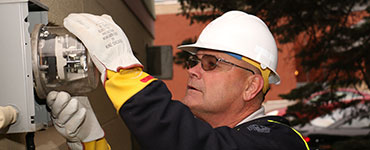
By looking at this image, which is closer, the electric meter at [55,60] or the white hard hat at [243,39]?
the electric meter at [55,60]

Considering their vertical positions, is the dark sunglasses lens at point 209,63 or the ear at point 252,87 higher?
the dark sunglasses lens at point 209,63

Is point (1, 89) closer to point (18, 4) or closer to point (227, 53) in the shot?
point (18, 4)

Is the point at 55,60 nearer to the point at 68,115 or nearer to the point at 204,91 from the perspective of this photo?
the point at 68,115

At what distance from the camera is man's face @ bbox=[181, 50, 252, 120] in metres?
2.11

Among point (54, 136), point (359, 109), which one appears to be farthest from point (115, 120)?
point (359, 109)

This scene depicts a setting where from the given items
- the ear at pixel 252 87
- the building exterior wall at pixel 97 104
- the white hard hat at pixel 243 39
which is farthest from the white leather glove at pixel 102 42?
the ear at pixel 252 87

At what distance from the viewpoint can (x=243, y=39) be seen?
7.23ft

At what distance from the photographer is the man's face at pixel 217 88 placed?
2113 mm

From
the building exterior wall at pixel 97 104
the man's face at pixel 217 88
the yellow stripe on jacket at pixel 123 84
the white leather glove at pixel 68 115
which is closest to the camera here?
the yellow stripe on jacket at pixel 123 84

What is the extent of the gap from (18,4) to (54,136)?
978 millimetres

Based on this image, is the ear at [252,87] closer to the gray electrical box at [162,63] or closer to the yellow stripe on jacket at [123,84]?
the yellow stripe on jacket at [123,84]

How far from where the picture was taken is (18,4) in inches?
55.9

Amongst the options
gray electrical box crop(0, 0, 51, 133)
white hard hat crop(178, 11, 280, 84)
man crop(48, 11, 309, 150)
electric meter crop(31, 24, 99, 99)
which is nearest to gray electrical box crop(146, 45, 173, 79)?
man crop(48, 11, 309, 150)

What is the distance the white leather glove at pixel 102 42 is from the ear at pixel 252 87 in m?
0.95
